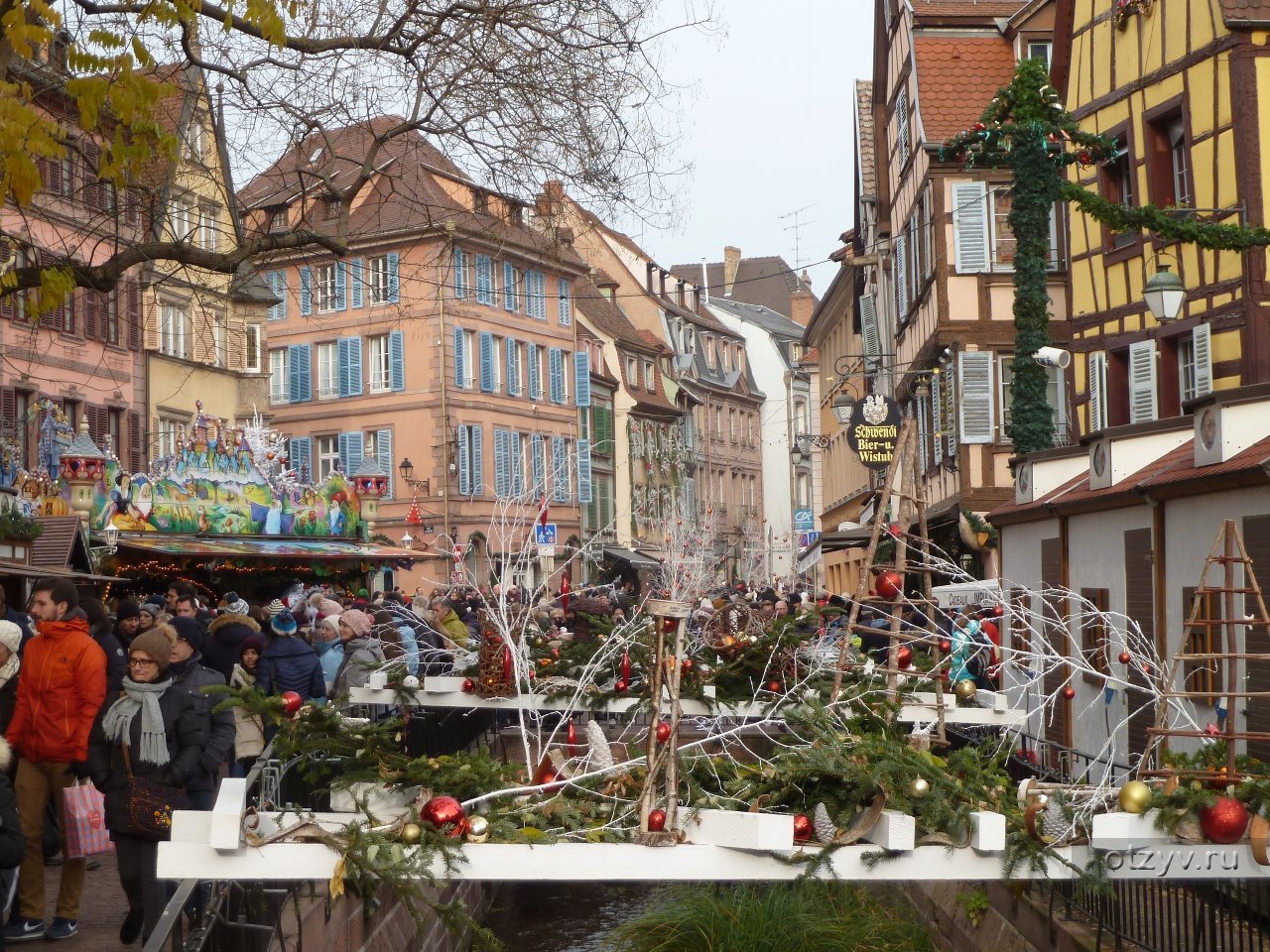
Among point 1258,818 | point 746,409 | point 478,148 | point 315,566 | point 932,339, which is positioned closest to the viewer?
point 1258,818

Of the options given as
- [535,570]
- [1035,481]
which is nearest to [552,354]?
[535,570]

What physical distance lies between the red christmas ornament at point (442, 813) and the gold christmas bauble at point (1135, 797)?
91.1 inches

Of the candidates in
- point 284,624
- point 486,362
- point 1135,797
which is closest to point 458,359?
point 486,362

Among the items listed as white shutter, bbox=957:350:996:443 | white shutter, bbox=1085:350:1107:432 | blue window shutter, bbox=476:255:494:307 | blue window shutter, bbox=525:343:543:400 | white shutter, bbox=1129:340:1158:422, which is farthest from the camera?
blue window shutter, bbox=525:343:543:400

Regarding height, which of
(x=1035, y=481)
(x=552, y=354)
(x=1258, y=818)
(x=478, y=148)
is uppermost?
(x=552, y=354)

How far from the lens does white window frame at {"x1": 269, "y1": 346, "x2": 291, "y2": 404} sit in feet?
186

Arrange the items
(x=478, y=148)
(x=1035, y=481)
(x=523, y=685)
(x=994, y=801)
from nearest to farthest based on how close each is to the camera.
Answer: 1. (x=994, y=801)
2. (x=478, y=148)
3. (x=523, y=685)
4. (x=1035, y=481)

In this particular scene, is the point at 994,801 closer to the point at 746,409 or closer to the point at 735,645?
the point at 735,645

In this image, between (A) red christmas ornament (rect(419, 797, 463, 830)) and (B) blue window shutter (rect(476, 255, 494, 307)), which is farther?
(B) blue window shutter (rect(476, 255, 494, 307))

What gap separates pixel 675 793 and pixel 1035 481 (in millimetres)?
12335

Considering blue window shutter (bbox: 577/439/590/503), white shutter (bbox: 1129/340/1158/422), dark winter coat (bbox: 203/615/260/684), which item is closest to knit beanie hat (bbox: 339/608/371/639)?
dark winter coat (bbox: 203/615/260/684)

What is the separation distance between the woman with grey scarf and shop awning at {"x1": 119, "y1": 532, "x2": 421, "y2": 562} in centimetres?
2126

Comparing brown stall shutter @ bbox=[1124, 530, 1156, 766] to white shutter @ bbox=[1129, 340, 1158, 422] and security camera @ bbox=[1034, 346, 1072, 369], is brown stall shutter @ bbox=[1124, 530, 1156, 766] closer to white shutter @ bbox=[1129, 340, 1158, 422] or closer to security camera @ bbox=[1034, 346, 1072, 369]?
security camera @ bbox=[1034, 346, 1072, 369]

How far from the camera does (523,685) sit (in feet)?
43.0
